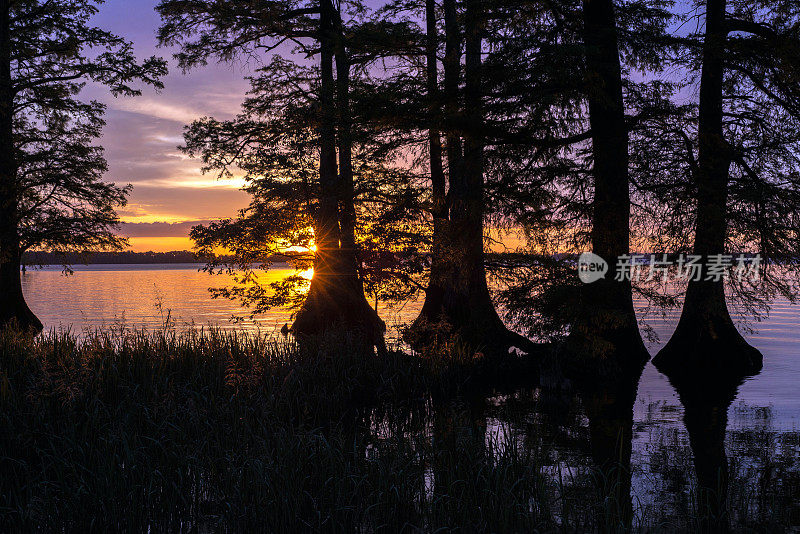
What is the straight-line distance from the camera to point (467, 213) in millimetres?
16375

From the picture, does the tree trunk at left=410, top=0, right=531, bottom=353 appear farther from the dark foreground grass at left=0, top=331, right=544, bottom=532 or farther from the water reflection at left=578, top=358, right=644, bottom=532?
the dark foreground grass at left=0, top=331, right=544, bottom=532

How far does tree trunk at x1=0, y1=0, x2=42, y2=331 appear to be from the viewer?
2627 cm

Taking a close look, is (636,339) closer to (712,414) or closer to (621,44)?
(712,414)

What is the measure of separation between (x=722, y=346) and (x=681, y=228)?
366 cm

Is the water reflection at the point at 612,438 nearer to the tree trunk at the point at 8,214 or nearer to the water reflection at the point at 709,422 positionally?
the water reflection at the point at 709,422

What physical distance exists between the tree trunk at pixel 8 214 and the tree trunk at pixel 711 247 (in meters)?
25.2

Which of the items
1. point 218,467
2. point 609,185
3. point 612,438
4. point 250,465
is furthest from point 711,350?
point 250,465

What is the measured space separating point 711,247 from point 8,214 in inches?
1090

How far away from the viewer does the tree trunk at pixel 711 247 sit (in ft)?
53.2

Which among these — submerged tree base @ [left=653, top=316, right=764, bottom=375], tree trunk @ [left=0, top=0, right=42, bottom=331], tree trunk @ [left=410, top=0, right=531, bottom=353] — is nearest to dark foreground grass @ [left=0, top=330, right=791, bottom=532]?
tree trunk @ [left=410, top=0, right=531, bottom=353]

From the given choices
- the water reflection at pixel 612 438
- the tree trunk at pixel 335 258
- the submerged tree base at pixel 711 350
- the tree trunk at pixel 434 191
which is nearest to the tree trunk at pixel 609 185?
the water reflection at pixel 612 438

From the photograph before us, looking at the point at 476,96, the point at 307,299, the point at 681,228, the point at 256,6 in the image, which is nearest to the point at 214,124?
the point at 256,6

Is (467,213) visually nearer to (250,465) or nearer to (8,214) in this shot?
(250,465)

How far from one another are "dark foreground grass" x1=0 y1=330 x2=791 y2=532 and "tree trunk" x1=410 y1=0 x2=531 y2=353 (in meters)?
5.60
